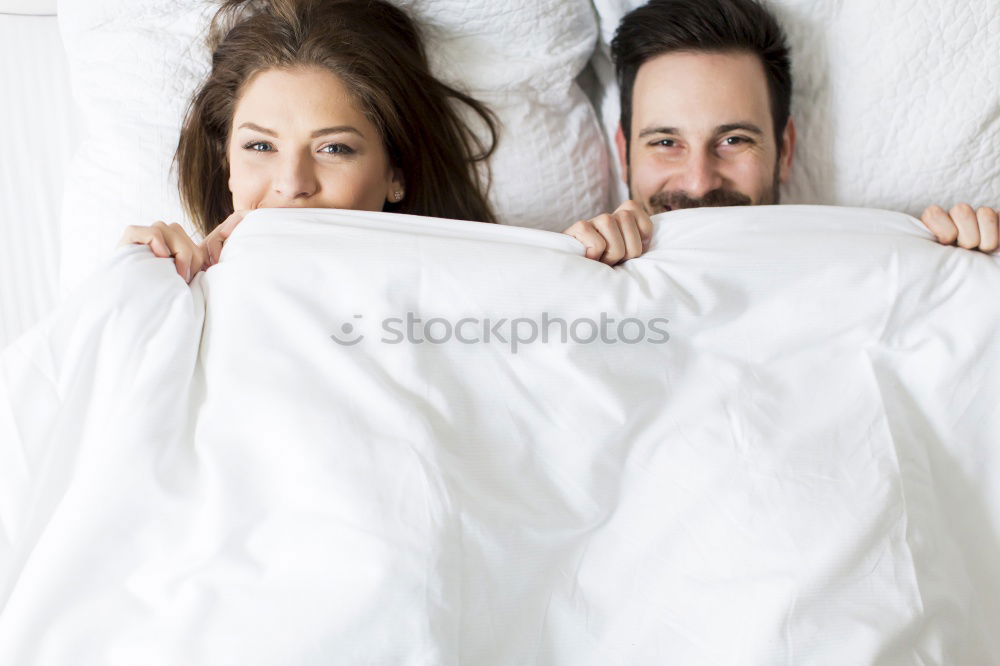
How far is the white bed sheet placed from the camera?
1.31m

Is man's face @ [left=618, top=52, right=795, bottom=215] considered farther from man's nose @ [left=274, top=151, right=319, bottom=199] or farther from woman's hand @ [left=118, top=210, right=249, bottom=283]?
woman's hand @ [left=118, top=210, right=249, bottom=283]

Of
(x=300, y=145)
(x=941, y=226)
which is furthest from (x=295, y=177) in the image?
(x=941, y=226)

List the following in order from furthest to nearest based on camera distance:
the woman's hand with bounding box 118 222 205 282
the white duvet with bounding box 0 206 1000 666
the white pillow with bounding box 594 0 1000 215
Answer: the white pillow with bounding box 594 0 1000 215
the woman's hand with bounding box 118 222 205 282
the white duvet with bounding box 0 206 1000 666

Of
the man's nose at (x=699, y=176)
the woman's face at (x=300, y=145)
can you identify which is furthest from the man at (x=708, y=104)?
the woman's face at (x=300, y=145)

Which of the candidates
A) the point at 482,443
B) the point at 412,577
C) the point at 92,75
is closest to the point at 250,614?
the point at 412,577

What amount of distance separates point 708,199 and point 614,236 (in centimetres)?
33

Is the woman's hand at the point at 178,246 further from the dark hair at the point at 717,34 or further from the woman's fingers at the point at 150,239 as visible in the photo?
the dark hair at the point at 717,34

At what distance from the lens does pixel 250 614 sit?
2.43 ft

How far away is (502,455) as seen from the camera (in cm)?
87

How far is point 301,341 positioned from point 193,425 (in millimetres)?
138

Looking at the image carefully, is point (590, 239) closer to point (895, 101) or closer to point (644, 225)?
point (644, 225)

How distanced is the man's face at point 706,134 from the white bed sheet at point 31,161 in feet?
3.06

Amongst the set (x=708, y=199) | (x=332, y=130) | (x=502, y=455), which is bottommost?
(x=502, y=455)

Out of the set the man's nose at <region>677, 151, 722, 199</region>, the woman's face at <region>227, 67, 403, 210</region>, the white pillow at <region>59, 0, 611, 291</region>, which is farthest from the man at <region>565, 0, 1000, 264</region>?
the woman's face at <region>227, 67, 403, 210</region>
